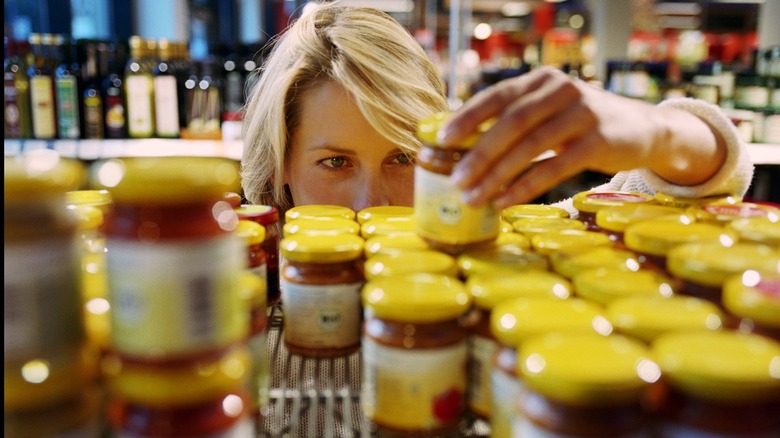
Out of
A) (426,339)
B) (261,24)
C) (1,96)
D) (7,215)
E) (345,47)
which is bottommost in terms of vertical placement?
(426,339)

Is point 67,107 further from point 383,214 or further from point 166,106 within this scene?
point 383,214

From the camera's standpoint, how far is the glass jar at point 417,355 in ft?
2.32

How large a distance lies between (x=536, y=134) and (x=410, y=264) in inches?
9.5

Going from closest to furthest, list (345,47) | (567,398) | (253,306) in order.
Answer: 1. (567,398)
2. (253,306)
3. (345,47)

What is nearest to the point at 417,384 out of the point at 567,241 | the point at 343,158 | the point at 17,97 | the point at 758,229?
the point at 567,241

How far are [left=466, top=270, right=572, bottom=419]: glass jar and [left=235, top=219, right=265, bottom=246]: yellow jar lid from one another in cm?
36

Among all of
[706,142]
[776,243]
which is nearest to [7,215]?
[776,243]

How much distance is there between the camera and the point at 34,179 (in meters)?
0.57

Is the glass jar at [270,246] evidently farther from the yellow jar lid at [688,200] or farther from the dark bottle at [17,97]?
the dark bottle at [17,97]

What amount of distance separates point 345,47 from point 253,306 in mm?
970

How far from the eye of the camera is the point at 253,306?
0.81m

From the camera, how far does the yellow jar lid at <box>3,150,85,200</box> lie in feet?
1.84

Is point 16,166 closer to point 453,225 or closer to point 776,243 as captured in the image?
point 453,225

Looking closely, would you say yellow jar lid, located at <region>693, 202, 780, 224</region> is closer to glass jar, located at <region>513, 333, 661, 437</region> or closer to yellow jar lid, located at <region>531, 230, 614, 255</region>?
yellow jar lid, located at <region>531, 230, 614, 255</region>
